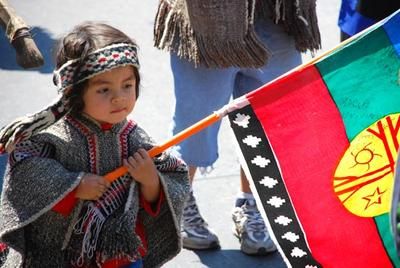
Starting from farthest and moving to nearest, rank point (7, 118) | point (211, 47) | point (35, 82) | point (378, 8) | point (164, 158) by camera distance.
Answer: point (35, 82), point (7, 118), point (378, 8), point (211, 47), point (164, 158)

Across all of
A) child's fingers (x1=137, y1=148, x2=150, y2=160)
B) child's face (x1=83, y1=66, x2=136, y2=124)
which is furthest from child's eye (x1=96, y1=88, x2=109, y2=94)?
child's fingers (x1=137, y1=148, x2=150, y2=160)

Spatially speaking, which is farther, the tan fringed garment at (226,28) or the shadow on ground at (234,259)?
the shadow on ground at (234,259)

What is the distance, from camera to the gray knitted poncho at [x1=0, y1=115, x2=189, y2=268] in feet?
8.72

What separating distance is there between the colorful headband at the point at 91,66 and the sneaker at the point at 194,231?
134cm

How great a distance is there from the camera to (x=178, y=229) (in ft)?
9.52

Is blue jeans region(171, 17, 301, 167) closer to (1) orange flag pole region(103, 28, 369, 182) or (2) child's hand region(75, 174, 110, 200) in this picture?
(1) orange flag pole region(103, 28, 369, 182)

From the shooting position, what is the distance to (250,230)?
152 inches

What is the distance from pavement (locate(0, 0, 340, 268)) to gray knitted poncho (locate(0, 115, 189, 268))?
42.9 inches

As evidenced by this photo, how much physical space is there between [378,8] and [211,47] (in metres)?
0.84

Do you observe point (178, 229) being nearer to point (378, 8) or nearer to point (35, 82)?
point (378, 8)

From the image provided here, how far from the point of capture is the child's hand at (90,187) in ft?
8.79

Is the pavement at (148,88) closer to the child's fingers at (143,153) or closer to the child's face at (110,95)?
the child's fingers at (143,153)

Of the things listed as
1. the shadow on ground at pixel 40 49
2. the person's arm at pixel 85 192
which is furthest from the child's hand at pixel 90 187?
the shadow on ground at pixel 40 49

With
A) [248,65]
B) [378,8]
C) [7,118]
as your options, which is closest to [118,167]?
[248,65]
